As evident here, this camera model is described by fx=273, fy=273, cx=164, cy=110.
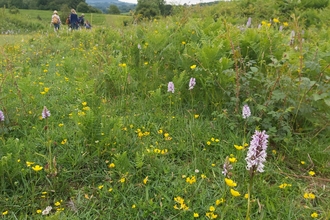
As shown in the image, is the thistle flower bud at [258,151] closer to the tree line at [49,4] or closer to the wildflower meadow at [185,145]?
the wildflower meadow at [185,145]

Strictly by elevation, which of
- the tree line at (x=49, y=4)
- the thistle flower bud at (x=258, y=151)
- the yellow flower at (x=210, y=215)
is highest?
the tree line at (x=49, y=4)

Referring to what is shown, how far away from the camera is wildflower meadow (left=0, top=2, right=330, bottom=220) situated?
1.75 metres

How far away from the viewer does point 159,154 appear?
2193 mm

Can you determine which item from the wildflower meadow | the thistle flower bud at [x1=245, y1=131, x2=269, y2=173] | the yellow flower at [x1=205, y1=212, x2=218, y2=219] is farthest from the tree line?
the thistle flower bud at [x1=245, y1=131, x2=269, y2=173]

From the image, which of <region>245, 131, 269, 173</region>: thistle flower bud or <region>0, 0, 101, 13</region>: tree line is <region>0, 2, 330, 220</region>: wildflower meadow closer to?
<region>245, 131, 269, 173</region>: thistle flower bud

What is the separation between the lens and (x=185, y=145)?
233cm

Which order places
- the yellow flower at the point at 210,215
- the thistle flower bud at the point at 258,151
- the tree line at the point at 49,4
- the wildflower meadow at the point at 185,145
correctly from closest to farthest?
the thistle flower bud at the point at 258,151
the yellow flower at the point at 210,215
the wildflower meadow at the point at 185,145
the tree line at the point at 49,4

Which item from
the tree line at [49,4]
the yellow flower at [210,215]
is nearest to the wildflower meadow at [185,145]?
the yellow flower at [210,215]

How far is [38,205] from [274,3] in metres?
8.86

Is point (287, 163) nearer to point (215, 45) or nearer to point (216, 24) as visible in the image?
point (215, 45)

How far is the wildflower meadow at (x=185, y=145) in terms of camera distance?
175cm

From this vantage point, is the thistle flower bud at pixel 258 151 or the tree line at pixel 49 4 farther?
the tree line at pixel 49 4

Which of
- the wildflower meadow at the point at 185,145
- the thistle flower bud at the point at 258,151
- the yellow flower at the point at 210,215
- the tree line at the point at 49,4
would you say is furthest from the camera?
the tree line at the point at 49,4

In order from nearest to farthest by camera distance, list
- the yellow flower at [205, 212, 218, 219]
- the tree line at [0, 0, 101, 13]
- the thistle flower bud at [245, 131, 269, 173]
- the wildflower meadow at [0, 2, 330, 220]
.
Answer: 1. the thistle flower bud at [245, 131, 269, 173]
2. the yellow flower at [205, 212, 218, 219]
3. the wildflower meadow at [0, 2, 330, 220]
4. the tree line at [0, 0, 101, 13]
